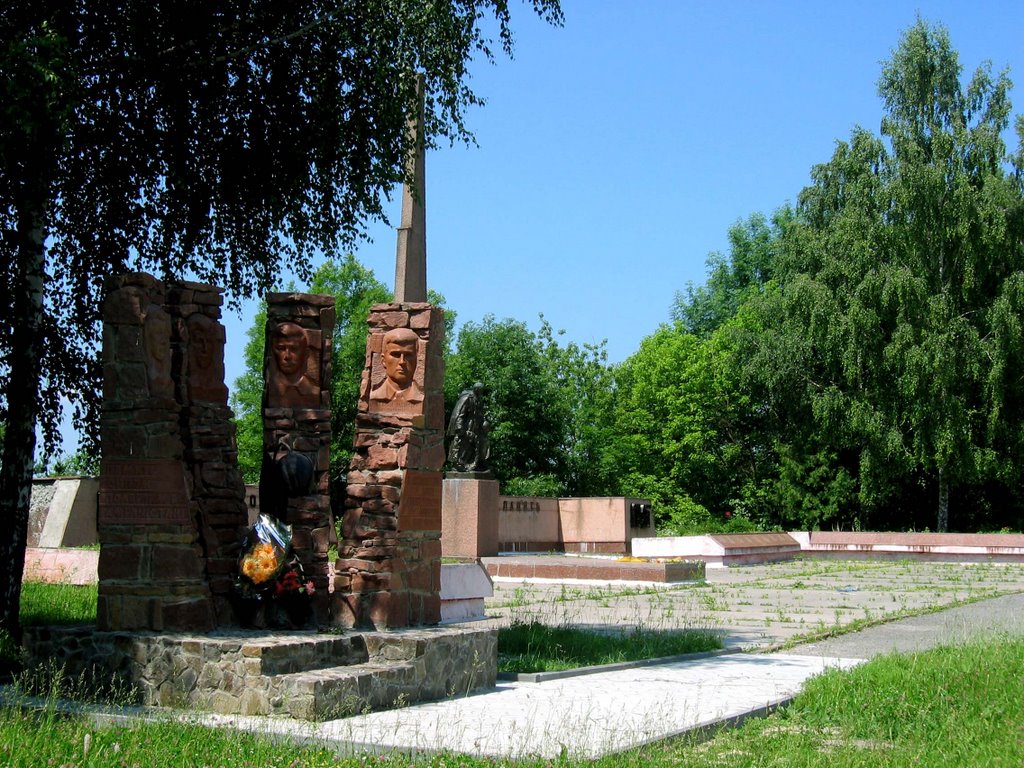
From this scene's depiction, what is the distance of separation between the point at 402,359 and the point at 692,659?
4.20m

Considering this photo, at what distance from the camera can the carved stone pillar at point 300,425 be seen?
1030 cm

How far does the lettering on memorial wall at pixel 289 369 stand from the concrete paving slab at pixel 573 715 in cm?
318

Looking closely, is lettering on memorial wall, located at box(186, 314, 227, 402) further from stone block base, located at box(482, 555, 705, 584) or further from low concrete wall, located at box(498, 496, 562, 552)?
low concrete wall, located at box(498, 496, 562, 552)

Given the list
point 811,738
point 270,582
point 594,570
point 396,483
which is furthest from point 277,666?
point 594,570

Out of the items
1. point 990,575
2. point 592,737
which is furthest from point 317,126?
point 990,575

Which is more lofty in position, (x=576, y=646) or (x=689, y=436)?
(x=689, y=436)

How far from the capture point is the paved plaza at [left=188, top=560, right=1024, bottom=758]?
7277mm

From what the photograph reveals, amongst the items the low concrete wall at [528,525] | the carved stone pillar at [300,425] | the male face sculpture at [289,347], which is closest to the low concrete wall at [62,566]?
the carved stone pillar at [300,425]

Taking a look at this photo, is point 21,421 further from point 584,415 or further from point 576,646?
point 584,415

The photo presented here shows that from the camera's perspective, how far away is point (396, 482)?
415 inches

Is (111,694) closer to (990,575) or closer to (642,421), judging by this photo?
(990,575)

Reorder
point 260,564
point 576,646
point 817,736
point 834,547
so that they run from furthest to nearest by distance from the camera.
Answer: point 834,547
point 576,646
point 260,564
point 817,736

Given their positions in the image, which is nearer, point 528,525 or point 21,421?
point 21,421

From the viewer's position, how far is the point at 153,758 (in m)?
6.07
